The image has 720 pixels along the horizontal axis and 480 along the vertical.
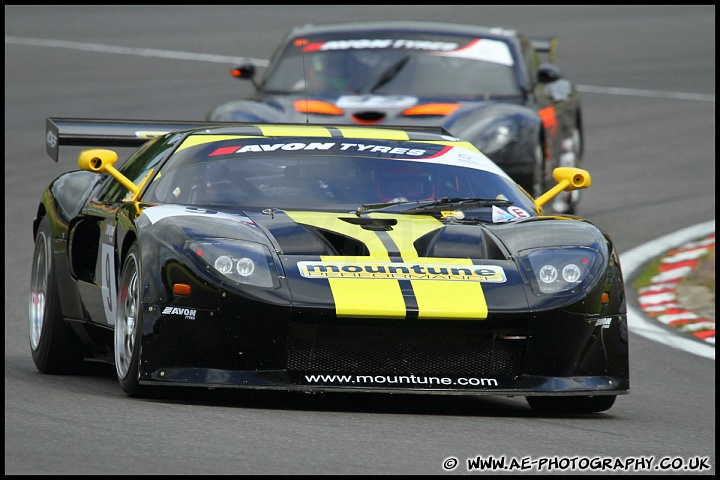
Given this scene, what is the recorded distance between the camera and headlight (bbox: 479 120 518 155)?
10906 millimetres

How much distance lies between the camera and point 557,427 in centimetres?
579

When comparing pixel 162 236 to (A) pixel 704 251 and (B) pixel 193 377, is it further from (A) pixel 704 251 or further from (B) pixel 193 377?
(A) pixel 704 251

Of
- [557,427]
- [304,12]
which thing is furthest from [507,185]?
[304,12]

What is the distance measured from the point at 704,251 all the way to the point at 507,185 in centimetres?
511

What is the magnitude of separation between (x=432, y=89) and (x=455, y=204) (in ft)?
18.0

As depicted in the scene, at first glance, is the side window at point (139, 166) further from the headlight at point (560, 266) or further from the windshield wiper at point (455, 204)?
the headlight at point (560, 266)

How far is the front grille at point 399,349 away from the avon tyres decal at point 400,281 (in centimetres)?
6

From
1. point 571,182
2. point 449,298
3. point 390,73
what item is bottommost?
point 449,298

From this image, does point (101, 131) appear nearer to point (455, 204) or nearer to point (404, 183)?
point (404, 183)

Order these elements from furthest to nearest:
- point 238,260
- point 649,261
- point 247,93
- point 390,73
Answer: point 247,93, point 390,73, point 649,261, point 238,260

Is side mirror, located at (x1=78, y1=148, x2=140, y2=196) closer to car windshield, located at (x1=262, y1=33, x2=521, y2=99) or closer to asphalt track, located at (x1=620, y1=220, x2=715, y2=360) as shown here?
asphalt track, located at (x1=620, y1=220, x2=715, y2=360)

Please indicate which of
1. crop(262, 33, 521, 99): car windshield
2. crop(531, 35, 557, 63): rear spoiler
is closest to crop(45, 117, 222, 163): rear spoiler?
crop(262, 33, 521, 99): car windshield

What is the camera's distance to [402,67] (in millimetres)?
12398

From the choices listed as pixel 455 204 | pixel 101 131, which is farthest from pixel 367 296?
pixel 101 131
